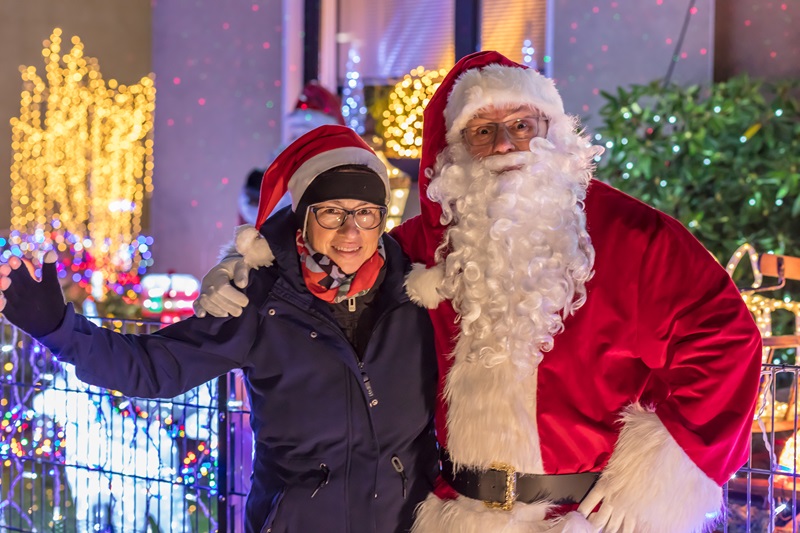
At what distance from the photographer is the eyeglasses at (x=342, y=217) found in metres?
2.30

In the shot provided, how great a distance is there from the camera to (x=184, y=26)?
24.7 ft

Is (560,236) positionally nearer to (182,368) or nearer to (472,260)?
(472,260)

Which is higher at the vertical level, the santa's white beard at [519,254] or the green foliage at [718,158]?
the green foliage at [718,158]

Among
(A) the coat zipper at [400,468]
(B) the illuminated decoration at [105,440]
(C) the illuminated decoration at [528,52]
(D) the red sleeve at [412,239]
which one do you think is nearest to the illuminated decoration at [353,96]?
(C) the illuminated decoration at [528,52]

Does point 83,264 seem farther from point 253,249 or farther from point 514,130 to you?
point 514,130

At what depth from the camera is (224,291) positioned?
2.25m

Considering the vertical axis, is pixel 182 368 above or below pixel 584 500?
above

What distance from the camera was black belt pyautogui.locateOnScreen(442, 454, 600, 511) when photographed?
214 centimetres

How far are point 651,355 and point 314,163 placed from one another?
96 centimetres

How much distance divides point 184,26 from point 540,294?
6112mm

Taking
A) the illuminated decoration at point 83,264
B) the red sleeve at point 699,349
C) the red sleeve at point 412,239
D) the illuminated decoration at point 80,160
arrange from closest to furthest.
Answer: the red sleeve at point 699,349 < the red sleeve at point 412,239 < the illuminated decoration at point 83,264 < the illuminated decoration at point 80,160

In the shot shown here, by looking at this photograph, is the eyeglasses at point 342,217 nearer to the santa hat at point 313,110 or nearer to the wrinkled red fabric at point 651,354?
the wrinkled red fabric at point 651,354

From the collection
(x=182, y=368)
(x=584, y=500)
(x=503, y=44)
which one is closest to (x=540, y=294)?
(x=584, y=500)

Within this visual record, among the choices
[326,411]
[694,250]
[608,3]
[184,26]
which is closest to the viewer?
[694,250]
